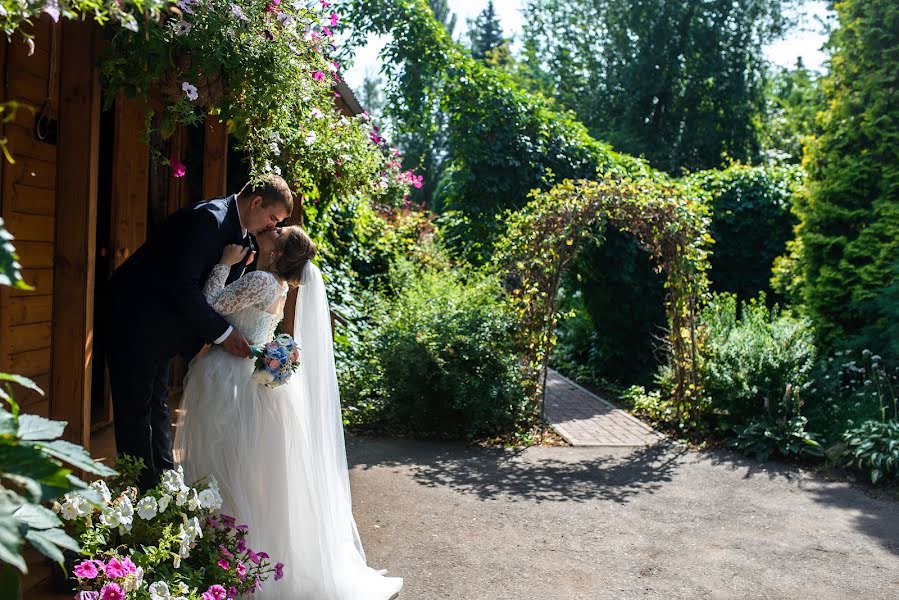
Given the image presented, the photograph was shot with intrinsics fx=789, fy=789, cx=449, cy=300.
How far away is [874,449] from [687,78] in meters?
20.4

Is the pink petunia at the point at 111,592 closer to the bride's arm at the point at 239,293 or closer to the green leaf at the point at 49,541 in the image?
the green leaf at the point at 49,541

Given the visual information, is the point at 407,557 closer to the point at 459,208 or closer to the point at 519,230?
the point at 519,230

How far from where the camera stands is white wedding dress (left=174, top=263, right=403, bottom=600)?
11.9 feet

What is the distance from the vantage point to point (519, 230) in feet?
26.8

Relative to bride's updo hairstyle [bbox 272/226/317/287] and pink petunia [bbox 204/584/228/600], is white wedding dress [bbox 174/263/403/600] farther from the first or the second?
pink petunia [bbox 204/584/228/600]

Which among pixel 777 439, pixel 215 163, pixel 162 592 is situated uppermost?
pixel 215 163

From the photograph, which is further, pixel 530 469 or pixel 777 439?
pixel 777 439

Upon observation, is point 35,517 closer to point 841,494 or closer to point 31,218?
point 31,218

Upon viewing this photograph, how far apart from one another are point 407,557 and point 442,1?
35.7 m

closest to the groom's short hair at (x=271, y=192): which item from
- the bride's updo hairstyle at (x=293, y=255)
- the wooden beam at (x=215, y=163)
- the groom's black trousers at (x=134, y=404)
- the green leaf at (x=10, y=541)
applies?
the bride's updo hairstyle at (x=293, y=255)

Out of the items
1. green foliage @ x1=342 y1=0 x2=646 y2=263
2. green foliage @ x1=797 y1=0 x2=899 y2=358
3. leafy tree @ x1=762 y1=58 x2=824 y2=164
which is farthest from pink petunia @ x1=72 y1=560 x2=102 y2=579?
leafy tree @ x1=762 y1=58 x2=824 y2=164

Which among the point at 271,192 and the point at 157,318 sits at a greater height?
the point at 271,192

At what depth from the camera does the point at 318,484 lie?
3.81 meters

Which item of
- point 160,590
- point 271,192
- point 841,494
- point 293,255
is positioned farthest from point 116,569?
point 841,494
